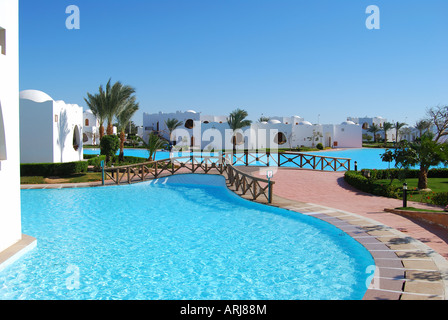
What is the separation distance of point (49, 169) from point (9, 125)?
12145mm

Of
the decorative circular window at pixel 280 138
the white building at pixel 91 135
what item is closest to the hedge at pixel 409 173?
the decorative circular window at pixel 280 138

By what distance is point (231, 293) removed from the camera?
5941 mm

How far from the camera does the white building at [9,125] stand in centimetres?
692

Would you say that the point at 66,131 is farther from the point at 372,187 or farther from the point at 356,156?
the point at 356,156

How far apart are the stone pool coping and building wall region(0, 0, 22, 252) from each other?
711 cm

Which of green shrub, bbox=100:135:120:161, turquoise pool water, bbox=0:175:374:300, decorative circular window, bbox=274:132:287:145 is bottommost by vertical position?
turquoise pool water, bbox=0:175:374:300

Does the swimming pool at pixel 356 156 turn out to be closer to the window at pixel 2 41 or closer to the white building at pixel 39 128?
the white building at pixel 39 128

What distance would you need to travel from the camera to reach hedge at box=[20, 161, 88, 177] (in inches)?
707

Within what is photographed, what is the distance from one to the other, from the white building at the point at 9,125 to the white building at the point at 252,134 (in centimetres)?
3463

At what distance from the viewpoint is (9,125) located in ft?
23.5

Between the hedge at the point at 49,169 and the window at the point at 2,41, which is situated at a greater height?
the window at the point at 2,41

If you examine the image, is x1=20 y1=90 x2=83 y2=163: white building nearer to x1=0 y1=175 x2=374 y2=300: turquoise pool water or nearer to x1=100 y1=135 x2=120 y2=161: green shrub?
x1=100 y1=135 x2=120 y2=161: green shrub

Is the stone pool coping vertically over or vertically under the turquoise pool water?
over

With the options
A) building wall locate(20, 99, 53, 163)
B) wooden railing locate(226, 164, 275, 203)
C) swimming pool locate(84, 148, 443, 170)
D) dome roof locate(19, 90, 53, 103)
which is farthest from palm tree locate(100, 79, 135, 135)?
wooden railing locate(226, 164, 275, 203)
